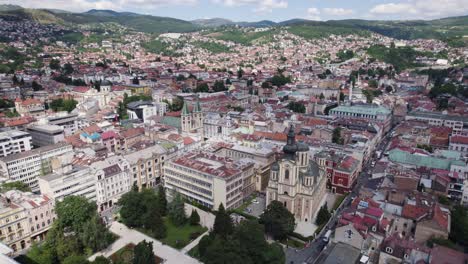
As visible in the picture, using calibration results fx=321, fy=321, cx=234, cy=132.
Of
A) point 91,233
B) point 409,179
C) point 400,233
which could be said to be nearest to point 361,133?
point 409,179

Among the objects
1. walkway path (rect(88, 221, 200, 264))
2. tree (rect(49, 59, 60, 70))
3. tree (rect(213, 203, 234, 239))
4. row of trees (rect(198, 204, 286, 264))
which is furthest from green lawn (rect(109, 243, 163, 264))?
tree (rect(49, 59, 60, 70))

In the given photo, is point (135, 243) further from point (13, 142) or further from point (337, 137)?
point (337, 137)

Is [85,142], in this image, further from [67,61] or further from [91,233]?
[67,61]

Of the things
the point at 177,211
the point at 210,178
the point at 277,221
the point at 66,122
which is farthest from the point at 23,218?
the point at 66,122

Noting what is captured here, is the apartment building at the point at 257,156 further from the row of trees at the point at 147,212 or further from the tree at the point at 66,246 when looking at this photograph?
the tree at the point at 66,246

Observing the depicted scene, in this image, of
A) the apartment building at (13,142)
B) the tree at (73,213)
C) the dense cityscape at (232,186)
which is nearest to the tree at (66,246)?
the dense cityscape at (232,186)

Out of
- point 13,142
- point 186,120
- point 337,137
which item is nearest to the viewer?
point 13,142
